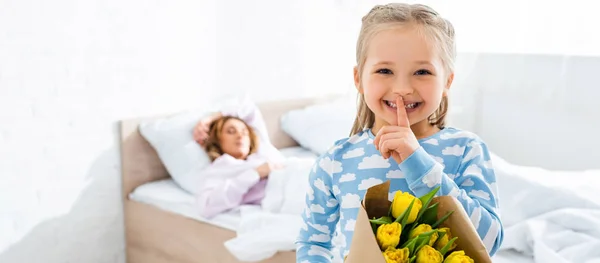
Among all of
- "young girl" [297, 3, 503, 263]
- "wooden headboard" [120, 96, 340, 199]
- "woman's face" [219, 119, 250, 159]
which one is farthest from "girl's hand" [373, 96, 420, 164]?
"wooden headboard" [120, 96, 340, 199]

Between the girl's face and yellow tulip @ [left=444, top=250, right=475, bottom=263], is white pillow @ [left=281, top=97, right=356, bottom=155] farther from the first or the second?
yellow tulip @ [left=444, top=250, right=475, bottom=263]

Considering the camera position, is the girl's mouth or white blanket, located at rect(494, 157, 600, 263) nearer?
the girl's mouth

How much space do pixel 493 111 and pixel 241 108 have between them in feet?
3.74

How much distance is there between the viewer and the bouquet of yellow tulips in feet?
2.40

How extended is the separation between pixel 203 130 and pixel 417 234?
6.13ft

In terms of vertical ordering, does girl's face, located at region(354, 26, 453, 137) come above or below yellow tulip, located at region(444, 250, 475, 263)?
above

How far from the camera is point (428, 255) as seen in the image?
0.73 metres

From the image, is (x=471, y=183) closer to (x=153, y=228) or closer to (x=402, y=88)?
(x=402, y=88)

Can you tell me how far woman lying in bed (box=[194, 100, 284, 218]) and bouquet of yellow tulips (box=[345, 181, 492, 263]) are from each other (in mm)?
1527

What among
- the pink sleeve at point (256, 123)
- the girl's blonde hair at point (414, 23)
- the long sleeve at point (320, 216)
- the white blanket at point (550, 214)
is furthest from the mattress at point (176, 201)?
the girl's blonde hair at point (414, 23)

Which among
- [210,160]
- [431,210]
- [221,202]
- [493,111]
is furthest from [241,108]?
[431,210]

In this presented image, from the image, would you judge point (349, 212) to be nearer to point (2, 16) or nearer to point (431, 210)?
point (431, 210)

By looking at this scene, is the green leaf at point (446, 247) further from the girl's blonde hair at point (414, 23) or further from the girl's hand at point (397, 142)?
the girl's blonde hair at point (414, 23)

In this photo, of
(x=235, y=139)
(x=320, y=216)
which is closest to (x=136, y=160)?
(x=235, y=139)
